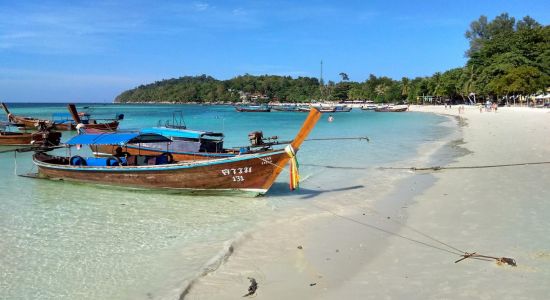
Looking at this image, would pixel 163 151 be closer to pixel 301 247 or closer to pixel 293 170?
pixel 293 170

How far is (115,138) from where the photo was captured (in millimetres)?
13773

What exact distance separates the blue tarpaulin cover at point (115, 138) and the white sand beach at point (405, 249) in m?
6.43

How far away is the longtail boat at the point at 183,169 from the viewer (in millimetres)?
11250

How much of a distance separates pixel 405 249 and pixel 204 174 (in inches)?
249

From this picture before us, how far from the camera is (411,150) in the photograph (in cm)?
2228

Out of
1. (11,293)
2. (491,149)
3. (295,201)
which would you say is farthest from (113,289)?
(491,149)

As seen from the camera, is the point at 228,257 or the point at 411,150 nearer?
the point at 228,257

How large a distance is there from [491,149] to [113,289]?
18.0 meters

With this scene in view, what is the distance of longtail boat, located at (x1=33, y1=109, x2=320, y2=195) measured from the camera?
11250 millimetres

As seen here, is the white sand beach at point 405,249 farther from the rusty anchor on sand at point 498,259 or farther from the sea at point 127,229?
the sea at point 127,229

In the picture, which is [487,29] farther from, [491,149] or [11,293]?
[11,293]

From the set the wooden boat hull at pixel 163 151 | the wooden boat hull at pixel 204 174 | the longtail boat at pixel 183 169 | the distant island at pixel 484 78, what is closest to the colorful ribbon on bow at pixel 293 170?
the longtail boat at pixel 183 169

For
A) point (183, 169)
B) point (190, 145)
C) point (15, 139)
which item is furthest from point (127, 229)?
point (15, 139)

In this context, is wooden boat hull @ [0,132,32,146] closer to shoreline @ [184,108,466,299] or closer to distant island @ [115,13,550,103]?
shoreline @ [184,108,466,299]
